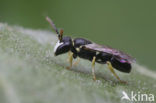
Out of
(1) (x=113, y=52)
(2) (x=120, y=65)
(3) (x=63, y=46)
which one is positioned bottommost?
(2) (x=120, y=65)

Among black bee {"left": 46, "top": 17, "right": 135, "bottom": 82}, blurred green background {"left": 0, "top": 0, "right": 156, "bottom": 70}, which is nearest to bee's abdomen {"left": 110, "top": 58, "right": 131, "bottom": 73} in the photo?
black bee {"left": 46, "top": 17, "right": 135, "bottom": 82}

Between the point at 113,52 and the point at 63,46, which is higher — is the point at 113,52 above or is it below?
below

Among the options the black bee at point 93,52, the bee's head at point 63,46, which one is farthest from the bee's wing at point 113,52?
the bee's head at point 63,46

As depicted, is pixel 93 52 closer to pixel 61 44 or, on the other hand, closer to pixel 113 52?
pixel 113 52

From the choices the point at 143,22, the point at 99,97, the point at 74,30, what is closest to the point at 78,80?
the point at 99,97

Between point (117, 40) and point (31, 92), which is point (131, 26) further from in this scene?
point (31, 92)

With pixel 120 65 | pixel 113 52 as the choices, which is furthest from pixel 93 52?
pixel 120 65

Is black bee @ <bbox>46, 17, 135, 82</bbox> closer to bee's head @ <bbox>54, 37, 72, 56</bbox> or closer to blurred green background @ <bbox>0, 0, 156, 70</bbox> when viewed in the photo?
bee's head @ <bbox>54, 37, 72, 56</bbox>
